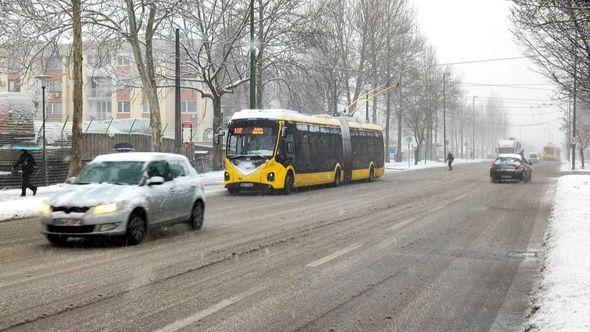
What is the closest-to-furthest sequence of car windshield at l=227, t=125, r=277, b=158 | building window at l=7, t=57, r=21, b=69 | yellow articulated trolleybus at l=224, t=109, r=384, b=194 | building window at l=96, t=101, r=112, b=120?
1. yellow articulated trolleybus at l=224, t=109, r=384, b=194
2. car windshield at l=227, t=125, r=277, b=158
3. building window at l=7, t=57, r=21, b=69
4. building window at l=96, t=101, r=112, b=120

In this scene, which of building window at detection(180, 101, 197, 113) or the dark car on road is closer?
the dark car on road

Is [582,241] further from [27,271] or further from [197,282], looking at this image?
[27,271]

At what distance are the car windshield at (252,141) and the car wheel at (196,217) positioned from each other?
1011 cm

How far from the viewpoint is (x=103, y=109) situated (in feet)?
277

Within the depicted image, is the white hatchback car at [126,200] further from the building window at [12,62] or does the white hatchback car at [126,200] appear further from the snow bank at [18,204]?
the building window at [12,62]

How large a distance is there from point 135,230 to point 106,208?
72cm

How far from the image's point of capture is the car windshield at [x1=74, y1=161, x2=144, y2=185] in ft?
36.2

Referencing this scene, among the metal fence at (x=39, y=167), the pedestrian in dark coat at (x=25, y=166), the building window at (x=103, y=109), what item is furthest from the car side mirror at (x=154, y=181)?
the building window at (x=103, y=109)

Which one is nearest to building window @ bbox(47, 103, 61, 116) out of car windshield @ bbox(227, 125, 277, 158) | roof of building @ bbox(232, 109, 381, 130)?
roof of building @ bbox(232, 109, 381, 130)

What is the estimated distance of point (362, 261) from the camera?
9148mm

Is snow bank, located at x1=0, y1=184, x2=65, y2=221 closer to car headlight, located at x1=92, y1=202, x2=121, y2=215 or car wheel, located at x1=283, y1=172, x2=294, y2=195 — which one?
car headlight, located at x1=92, y1=202, x2=121, y2=215

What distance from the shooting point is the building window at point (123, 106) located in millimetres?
82750

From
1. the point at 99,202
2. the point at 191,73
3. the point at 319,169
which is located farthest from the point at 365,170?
the point at 99,202

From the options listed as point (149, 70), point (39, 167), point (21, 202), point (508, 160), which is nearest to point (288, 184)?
point (21, 202)
